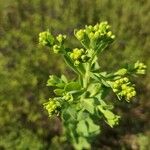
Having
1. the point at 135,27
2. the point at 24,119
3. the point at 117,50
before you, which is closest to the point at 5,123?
the point at 24,119

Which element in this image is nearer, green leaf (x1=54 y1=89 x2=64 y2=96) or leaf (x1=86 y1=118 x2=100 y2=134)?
green leaf (x1=54 y1=89 x2=64 y2=96)

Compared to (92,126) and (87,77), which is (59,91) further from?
(92,126)

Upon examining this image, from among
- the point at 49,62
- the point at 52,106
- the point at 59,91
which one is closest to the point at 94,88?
the point at 59,91

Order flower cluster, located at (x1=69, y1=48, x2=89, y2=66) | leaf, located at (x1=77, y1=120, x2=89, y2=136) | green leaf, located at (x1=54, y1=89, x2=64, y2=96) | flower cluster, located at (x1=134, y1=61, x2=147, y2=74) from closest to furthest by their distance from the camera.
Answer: flower cluster, located at (x1=69, y1=48, x2=89, y2=66)
green leaf, located at (x1=54, y1=89, x2=64, y2=96)
flower cluster, located at (x1=134, y1=61, x2=147, y2=74)
leaf, located at (x1=77, y1=120, x2=89, y2=136)

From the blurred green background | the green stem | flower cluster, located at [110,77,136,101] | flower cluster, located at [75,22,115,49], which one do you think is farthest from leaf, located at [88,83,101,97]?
the blurred green background

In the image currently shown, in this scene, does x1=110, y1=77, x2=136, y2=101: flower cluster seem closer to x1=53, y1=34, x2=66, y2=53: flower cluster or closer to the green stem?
the green stem

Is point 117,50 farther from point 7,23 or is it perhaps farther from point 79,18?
point 7,23

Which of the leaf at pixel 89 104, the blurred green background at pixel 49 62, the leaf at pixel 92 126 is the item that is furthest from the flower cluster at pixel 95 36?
the blurred green background at pixel 49 62
